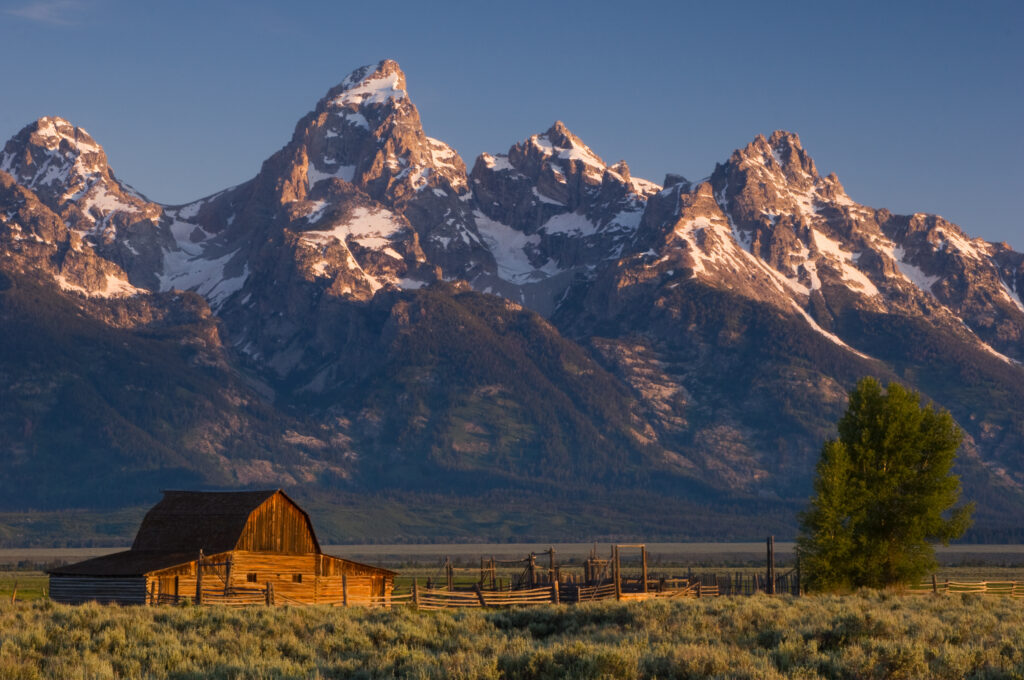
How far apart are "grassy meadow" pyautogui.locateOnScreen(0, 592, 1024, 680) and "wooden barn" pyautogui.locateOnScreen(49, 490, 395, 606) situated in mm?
13750

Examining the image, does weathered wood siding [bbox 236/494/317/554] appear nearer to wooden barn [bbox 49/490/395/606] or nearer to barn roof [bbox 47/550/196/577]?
wooden barn [bbox 49/490/395/606]

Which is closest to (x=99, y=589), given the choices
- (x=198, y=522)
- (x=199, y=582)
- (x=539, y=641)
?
(x=198, y=522)

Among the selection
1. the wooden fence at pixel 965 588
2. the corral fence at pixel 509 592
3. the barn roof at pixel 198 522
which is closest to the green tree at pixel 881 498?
the wooden fence at pixel 965 588

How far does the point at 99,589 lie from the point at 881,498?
3814 cm

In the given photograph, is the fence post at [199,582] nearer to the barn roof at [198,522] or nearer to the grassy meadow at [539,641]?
the barn roof at [198,522]

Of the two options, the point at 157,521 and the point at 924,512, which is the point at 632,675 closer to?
the point at 924,512

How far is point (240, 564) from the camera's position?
65062 millimetres

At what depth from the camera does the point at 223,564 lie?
61594 mm

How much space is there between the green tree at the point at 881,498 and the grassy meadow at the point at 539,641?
1498cm

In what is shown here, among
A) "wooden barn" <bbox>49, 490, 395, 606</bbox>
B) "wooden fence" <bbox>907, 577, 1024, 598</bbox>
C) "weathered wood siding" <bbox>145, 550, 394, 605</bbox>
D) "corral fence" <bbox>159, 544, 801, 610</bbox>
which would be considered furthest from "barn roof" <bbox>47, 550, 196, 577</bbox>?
"wooden fence" <bbox>907, 577, 1024, 598</bbox>

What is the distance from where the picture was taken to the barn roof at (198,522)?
2586 inches

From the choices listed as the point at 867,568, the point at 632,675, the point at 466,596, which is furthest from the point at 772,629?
the point at 867,568

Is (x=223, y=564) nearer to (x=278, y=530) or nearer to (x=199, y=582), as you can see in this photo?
(x=199, y=582)

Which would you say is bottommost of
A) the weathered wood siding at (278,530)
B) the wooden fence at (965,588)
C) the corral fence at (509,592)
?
the wooden fence at (965,588)
